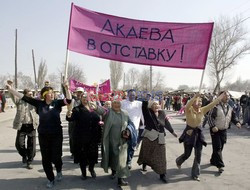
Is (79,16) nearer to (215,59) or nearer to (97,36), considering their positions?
(97,36)

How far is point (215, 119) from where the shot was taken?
239 inches

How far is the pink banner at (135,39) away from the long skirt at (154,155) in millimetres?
1657

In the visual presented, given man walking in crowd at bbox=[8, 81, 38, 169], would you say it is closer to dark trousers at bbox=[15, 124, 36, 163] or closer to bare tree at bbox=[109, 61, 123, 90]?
dark trousers at bbox=[15, 124, 36, 163]

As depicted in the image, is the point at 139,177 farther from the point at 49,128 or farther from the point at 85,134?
the point at 49,128

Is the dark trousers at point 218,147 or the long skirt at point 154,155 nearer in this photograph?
the long skirt at point 154,155

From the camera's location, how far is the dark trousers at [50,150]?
5.03 metres

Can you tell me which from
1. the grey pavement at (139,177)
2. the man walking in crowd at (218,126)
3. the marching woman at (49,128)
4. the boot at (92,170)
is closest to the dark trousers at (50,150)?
the marching woman at (49,128)

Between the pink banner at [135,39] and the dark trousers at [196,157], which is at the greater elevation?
the pink banner at [135,39]

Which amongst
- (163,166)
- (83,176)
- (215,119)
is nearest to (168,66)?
(215,119)

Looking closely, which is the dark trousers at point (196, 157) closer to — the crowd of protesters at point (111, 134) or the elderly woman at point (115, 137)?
the crowd of protesters at point (111, 134)

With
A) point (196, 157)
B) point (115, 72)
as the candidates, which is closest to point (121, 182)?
point (196, 157)

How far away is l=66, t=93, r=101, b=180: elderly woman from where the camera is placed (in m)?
5.32

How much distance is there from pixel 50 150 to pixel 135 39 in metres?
2.83

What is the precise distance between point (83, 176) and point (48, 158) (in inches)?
31.0
